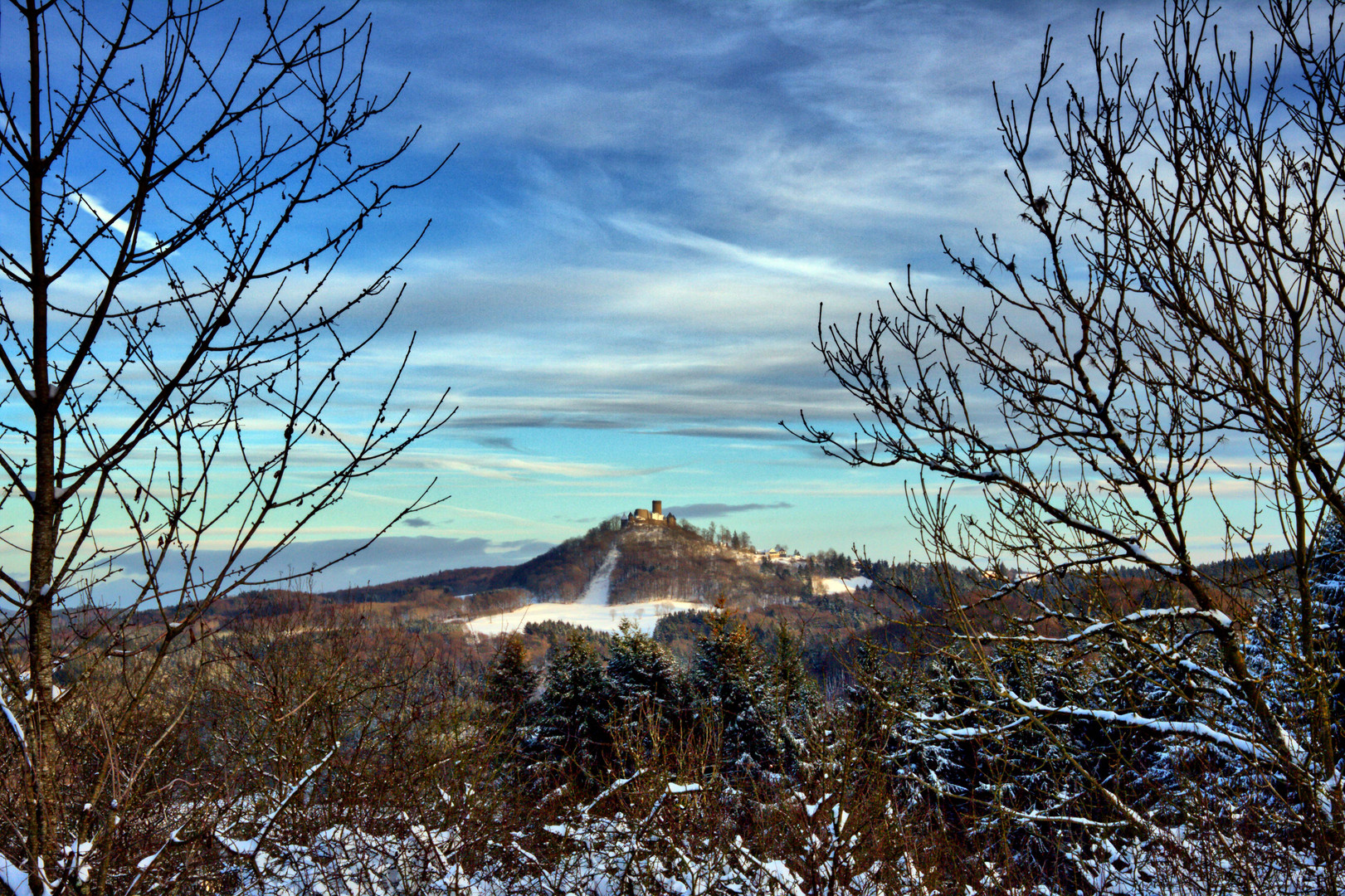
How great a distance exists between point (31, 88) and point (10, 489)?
1.17 m

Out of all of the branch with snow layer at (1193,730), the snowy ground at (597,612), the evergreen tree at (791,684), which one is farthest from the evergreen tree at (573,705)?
the snowy ground at (597,612)

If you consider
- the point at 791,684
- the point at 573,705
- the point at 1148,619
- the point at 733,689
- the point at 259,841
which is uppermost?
the point at 1148,619

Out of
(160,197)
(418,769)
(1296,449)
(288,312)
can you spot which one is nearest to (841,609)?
(1296,449)

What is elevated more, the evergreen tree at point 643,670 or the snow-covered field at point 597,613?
the evergreen tree at point 643,670

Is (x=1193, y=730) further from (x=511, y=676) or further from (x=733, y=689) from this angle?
(x=511, y=676)

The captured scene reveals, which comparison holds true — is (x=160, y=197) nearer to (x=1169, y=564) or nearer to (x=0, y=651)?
(x=0, y=651)

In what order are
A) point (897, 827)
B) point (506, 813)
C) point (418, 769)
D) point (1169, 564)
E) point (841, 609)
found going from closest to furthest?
point (1169, 564) < point (841, 609) < point (897, 827) < point (418, 769) < point (506, 813)

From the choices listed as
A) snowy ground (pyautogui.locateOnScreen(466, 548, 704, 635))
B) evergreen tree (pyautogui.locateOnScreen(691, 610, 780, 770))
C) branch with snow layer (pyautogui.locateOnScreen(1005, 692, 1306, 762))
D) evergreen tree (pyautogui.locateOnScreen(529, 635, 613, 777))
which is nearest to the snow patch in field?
snowy ground (pyautogui.locateOnScreen(466, 548, 704, 635))

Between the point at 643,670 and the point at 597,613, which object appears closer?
the point at 643,670

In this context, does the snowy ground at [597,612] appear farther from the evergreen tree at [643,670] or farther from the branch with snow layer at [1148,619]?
the branch with snow layer at [1148,619]

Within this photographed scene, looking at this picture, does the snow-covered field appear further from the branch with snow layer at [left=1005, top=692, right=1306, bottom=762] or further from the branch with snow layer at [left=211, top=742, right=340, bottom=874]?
the branch with snow layer at [left=1005, top=692, right=1306, bottom=762]

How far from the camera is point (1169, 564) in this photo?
16.8 ft

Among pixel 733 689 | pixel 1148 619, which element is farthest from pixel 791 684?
pixel 1148 619

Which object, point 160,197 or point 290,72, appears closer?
point 160,197
